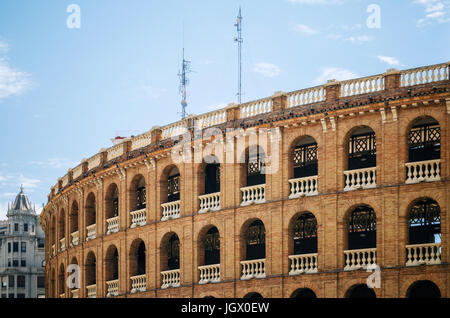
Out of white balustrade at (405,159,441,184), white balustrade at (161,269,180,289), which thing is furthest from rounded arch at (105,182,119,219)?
white balustrade at (405,159,441,184)

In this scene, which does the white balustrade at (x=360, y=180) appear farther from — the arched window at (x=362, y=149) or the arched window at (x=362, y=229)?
the arched window at (x=362, y=229)

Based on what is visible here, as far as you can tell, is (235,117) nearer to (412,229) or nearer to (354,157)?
(354,157)

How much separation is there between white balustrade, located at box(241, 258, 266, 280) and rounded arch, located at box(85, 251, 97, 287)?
732 inches

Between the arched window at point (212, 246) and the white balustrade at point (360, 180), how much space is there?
1360 centimetres

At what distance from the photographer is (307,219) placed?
57844 millimetres

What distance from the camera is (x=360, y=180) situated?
5153cm

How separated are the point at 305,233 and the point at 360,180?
8.52 metres

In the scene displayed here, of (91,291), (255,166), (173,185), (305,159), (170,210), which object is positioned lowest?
(91,291)

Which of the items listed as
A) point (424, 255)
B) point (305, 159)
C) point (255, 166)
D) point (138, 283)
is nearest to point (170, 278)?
point (138, 283)

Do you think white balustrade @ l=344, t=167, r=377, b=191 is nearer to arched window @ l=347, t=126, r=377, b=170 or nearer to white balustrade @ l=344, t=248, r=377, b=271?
arched window @ l=347, t=126, r=377, b=170

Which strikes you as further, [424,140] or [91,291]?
[91,291]

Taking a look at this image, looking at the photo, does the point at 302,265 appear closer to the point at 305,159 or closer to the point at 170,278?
the point at 305,159

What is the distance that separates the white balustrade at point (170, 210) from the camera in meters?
59.9

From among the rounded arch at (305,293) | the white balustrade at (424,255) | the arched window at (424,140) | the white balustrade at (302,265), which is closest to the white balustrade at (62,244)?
the rounded arch at (305,293)
